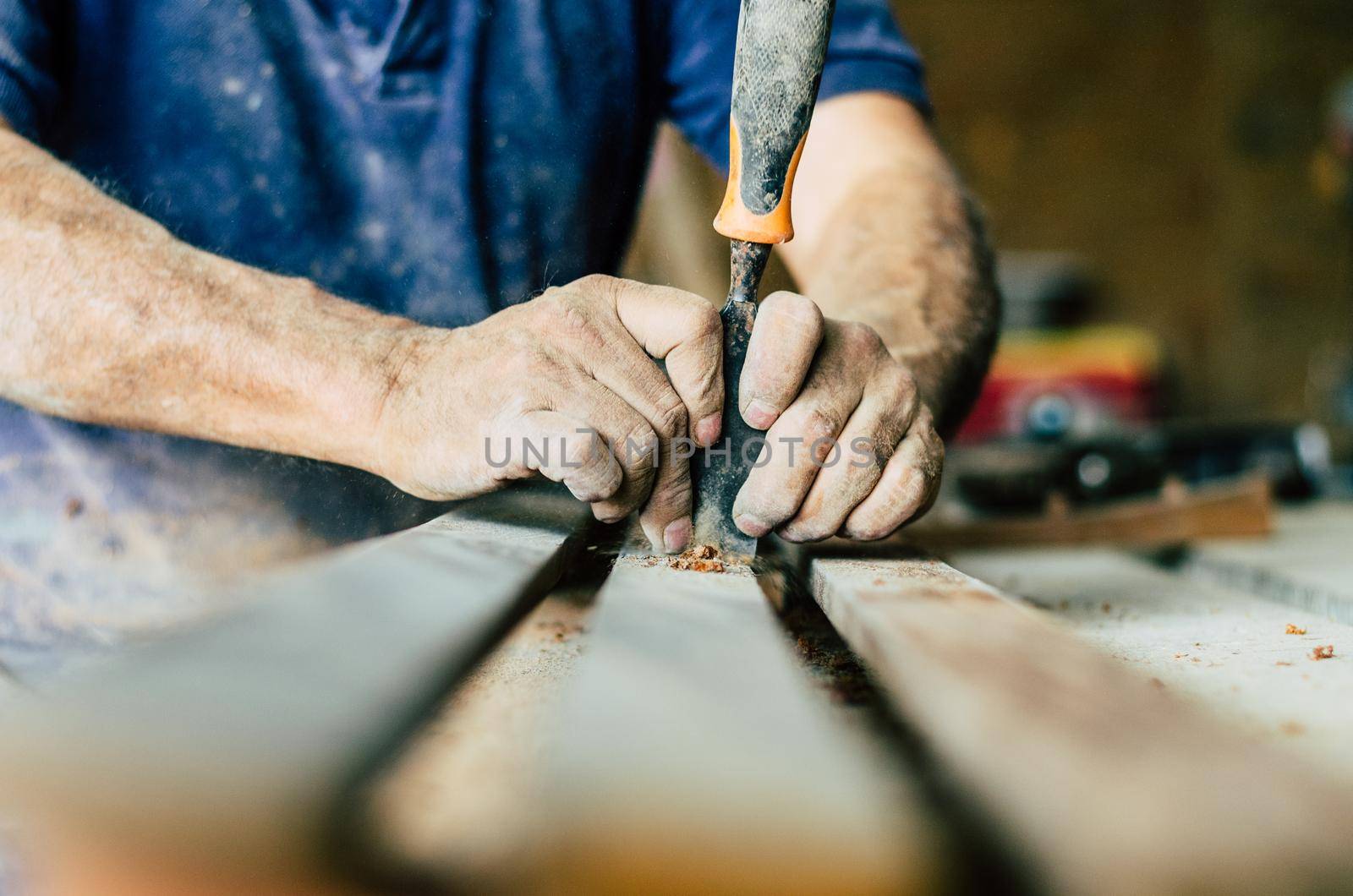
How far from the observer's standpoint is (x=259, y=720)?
351mm

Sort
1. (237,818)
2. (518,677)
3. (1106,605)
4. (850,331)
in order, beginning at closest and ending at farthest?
(237,818), (518,677), (850,331), (1106,605)

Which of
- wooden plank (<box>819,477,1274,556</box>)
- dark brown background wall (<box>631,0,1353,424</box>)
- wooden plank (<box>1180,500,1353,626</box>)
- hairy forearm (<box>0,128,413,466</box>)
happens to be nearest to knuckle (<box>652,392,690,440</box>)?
hairy forearm (<box>0,128,413,466</box>)

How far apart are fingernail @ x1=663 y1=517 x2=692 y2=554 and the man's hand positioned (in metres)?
0.04

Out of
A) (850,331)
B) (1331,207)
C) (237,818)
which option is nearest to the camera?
(237,818)

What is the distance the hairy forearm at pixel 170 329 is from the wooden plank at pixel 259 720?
0.87ft

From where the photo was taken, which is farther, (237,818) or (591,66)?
(591,66)

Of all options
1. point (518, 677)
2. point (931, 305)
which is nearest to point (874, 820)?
point (518, 677)

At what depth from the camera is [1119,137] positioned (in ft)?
13.4

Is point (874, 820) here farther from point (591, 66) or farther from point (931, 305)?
point (591, 66)

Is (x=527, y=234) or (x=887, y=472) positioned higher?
(x=527, y=234)

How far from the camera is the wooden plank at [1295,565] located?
103 cm

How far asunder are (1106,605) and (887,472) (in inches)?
12.8

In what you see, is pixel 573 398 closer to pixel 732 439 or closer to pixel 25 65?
pixel 732 439

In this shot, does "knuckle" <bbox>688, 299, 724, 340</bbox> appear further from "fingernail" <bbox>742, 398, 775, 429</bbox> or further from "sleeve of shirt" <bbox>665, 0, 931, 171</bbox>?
"sleeve of shirt" <bbox>665, 0, 931, 171</bbox>
